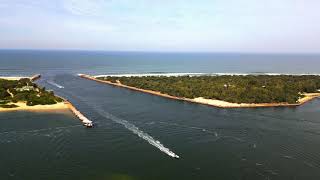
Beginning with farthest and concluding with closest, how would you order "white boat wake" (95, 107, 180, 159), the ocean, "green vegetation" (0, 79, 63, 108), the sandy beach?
"green vegetation" (0, 79, 63, 108) → the sandy beach → "white boat wake" (95, 107, 180, 159) → the ocean

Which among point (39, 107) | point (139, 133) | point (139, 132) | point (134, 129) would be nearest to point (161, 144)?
point (139, 133)

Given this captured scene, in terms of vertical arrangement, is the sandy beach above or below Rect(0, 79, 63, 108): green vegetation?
below

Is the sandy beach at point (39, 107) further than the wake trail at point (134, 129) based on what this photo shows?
Yes

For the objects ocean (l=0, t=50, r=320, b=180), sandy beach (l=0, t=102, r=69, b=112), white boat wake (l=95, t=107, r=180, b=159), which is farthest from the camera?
sandy beach (l=0, t=102, r=69, b=112)

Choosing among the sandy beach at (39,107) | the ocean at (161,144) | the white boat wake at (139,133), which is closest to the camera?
the ocean at (161,144)

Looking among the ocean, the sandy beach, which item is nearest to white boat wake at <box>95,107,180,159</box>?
the ocean

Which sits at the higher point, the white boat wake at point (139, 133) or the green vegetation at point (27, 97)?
the green vegetation at point (27, 97)

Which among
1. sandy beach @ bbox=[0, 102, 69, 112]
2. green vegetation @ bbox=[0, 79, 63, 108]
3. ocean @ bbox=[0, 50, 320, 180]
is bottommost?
ocean @ bbox=[0, 50, 320, 180]

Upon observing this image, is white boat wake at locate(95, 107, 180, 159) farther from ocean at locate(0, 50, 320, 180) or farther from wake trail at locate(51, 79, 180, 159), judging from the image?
ocean at locate(0, 50, 320, 180)

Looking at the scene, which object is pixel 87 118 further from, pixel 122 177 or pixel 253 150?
pixel 253 150

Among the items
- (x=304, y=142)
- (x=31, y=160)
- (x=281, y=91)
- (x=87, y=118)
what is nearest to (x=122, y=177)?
(x=31, y=160)

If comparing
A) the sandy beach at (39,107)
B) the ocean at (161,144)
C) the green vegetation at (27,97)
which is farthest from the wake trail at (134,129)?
the green vegetation at (27,97)

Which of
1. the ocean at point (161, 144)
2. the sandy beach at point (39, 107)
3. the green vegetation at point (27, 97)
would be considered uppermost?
the green vegetation at point (27, 97)

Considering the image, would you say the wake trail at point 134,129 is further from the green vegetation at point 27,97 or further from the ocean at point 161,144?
the green vegetation at point 27,97
